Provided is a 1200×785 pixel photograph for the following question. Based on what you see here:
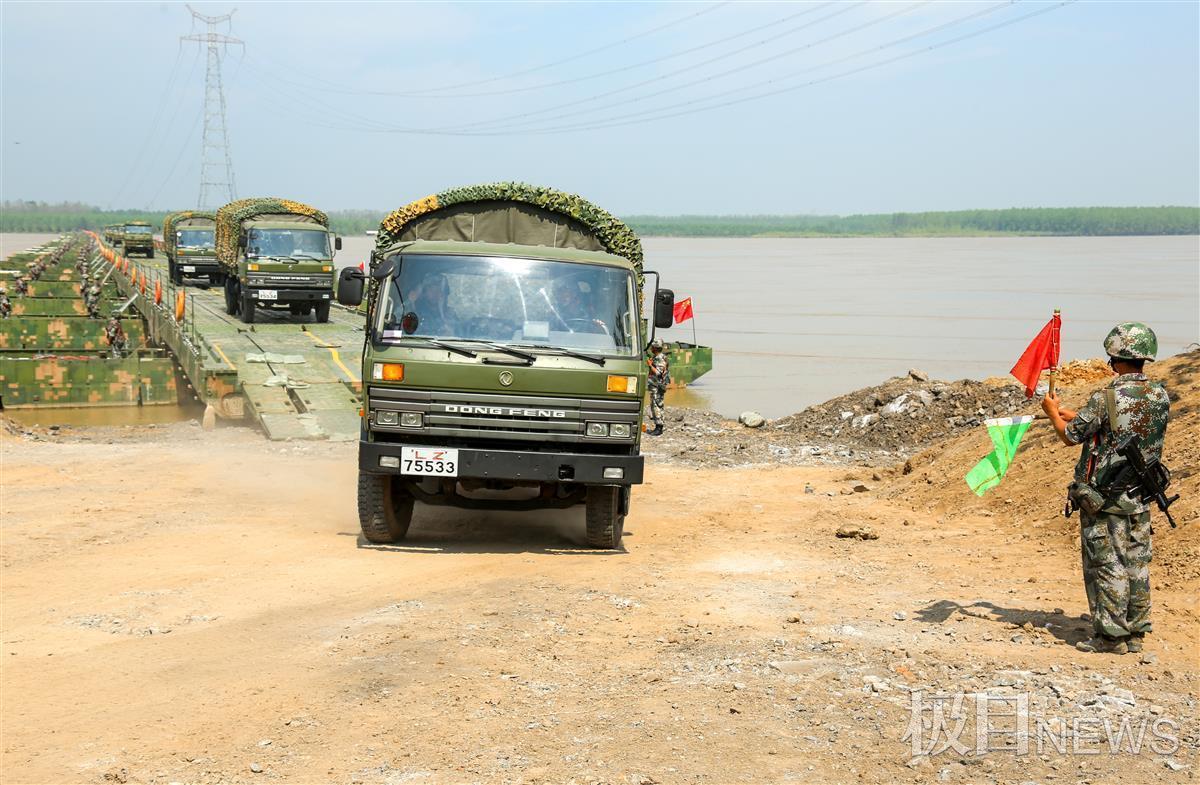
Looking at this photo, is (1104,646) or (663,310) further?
(663,310)

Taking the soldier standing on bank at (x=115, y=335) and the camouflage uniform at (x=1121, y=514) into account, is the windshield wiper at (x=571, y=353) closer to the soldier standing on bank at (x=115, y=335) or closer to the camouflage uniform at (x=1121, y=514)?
the camouflage uniform at (x=1121, y=514)

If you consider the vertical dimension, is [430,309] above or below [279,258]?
below

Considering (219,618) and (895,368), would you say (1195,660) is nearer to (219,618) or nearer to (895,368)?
(219,618)

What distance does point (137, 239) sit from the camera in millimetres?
56406

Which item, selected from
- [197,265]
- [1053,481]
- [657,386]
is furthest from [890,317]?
[1053,481]

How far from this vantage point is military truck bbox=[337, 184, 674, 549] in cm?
892

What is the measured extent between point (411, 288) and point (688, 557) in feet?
9.68

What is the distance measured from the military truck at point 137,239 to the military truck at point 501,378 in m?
49.9

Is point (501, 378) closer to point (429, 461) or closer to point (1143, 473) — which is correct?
point (429, 461)

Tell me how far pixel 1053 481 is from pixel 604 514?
3.96 m

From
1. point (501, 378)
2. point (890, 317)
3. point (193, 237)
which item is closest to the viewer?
point (501, 378)

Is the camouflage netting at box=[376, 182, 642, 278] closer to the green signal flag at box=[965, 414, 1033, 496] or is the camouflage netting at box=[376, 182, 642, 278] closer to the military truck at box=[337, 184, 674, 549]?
the military truck at box=[337, 184, 674, 549]

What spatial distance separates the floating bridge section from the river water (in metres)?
8.07

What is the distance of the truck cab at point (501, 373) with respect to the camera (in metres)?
8.92
